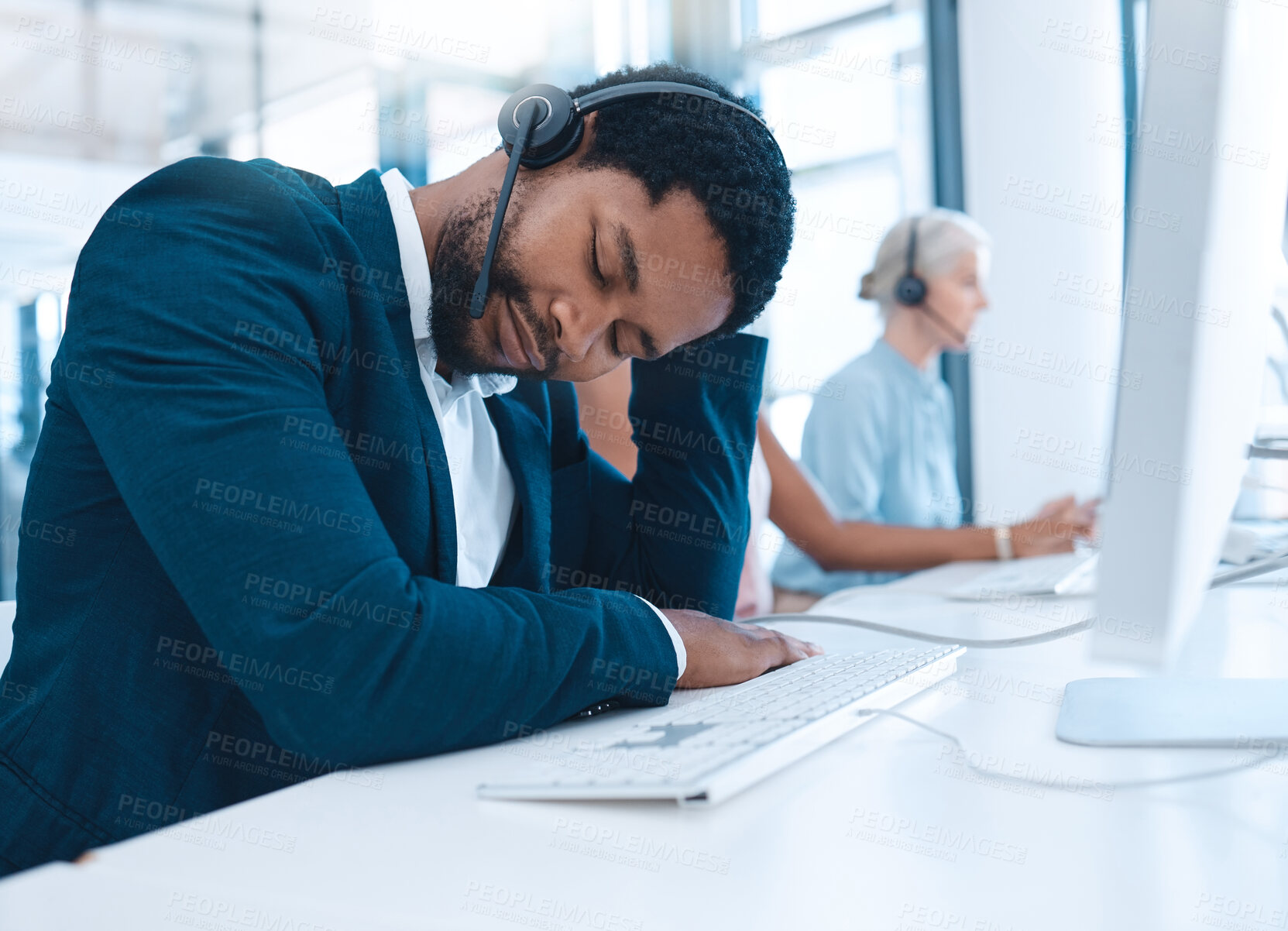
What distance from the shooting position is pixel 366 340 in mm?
809

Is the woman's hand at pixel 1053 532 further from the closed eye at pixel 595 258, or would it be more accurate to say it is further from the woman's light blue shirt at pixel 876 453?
the closed eye at pixel 595 258

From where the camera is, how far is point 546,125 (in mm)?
896

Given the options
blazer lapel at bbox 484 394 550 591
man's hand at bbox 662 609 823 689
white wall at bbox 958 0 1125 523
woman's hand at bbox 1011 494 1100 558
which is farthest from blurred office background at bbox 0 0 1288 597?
man's hand at bbox 662 609 823 689

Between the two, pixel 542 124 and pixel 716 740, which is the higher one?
pixel 542 124

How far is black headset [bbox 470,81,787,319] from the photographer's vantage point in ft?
2.94

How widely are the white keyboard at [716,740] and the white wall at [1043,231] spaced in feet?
8.61

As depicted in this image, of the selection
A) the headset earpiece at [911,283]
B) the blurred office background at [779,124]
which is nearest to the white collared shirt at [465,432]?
the blurred office background at [779,124]

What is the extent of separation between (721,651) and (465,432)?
38 cm

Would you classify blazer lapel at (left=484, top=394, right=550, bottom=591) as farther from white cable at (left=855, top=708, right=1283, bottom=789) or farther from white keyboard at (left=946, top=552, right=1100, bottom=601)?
white keyboard at (left=946, top=552, right=1100, bottom=601)

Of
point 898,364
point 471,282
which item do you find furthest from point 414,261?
point 898,364

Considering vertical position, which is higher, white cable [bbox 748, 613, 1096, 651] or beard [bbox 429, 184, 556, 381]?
beard [bbox 429, 184, 556, 381]

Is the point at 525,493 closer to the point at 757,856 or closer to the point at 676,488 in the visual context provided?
the point at 676,488

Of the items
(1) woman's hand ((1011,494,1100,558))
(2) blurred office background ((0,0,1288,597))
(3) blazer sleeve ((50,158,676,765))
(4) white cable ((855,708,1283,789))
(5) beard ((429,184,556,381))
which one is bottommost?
(4) white cable ((855,708,1283,789))

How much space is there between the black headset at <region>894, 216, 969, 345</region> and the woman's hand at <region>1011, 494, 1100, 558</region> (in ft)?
2.54
